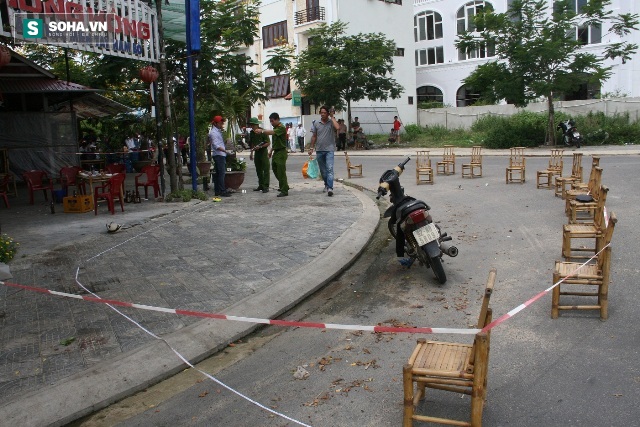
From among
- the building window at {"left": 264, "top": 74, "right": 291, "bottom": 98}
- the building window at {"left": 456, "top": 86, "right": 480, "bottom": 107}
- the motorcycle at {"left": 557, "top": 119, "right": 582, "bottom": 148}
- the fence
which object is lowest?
the motorcycle at {"left": 557, "top": 119, "right": 582, "bottom": 148}

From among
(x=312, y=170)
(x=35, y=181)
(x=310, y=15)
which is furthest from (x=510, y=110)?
(x=35, y=181)

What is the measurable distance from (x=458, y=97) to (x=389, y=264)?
40747mm

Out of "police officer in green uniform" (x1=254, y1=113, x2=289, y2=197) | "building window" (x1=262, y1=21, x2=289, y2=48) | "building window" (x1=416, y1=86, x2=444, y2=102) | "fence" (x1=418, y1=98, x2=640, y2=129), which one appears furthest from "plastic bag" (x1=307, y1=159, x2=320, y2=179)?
"building window" (x1=416, y1=86, x2=444, y2=102)

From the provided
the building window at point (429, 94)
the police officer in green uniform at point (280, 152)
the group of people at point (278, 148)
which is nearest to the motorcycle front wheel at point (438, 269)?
the group of people at point (278, 148)

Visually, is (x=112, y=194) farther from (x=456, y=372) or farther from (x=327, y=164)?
(x=456, y=372)

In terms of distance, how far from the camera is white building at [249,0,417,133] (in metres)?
39.6

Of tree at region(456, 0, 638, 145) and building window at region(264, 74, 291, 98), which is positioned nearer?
tree at region(456, 0, 638, 145)

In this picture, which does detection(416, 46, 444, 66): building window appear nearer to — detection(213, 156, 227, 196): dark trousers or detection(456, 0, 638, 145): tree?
detection(456, 0, 638, 145): tree

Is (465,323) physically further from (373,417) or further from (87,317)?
(87,317)

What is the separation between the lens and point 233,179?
572 inches

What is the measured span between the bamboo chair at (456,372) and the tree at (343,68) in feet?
97.0

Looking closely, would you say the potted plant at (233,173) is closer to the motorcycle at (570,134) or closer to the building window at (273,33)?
the motorcycle at (570,134)

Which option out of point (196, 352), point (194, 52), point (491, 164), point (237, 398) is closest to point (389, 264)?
point (196, 352)

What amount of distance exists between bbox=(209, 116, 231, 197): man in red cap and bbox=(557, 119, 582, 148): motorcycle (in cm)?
1643
